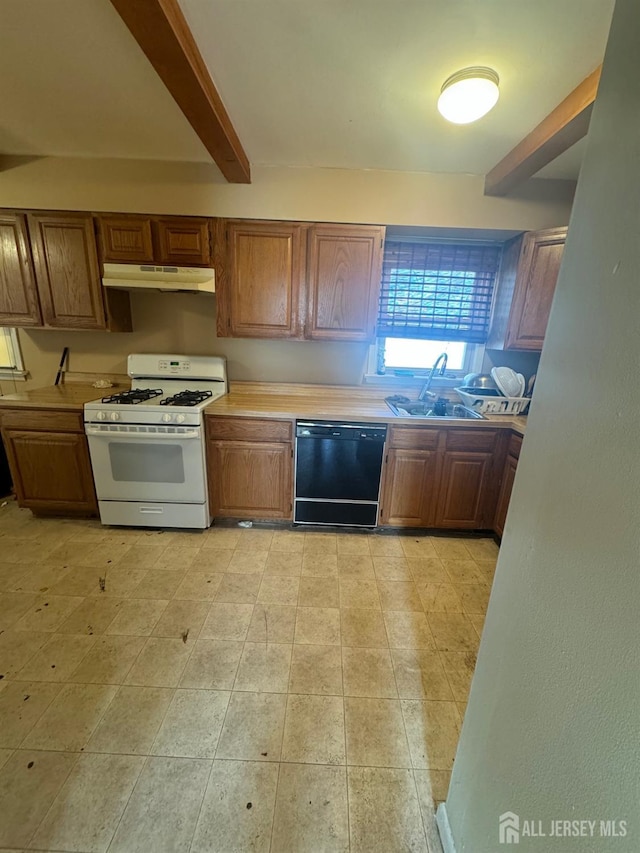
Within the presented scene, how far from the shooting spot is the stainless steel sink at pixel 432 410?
241 centimetres

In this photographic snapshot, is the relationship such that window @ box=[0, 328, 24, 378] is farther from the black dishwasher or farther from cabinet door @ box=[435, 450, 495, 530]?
cabinet door @ box=[435, 450, 495, 530]

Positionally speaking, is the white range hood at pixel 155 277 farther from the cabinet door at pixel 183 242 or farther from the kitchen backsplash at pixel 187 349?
the kitchen backsplash at pixel 187 349

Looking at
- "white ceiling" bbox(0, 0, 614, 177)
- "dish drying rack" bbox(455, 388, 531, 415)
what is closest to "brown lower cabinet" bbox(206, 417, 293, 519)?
"dish drying rack" bbox(455, 388, 531, 415)

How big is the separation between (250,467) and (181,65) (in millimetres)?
2035

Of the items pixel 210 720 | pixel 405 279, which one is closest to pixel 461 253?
pixel 405 279

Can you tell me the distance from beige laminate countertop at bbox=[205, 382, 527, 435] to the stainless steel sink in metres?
0.06

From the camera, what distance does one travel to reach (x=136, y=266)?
2.29 meters

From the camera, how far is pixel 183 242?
2363mm

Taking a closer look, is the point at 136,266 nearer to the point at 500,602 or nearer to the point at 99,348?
the point at 99,348

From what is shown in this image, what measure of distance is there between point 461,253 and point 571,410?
258 cm

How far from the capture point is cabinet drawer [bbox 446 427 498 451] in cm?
233

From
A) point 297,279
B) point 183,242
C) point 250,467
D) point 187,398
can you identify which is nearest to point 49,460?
point 187,398

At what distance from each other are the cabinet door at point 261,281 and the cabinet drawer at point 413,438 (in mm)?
1030

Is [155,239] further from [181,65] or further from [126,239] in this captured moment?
[181,65]
